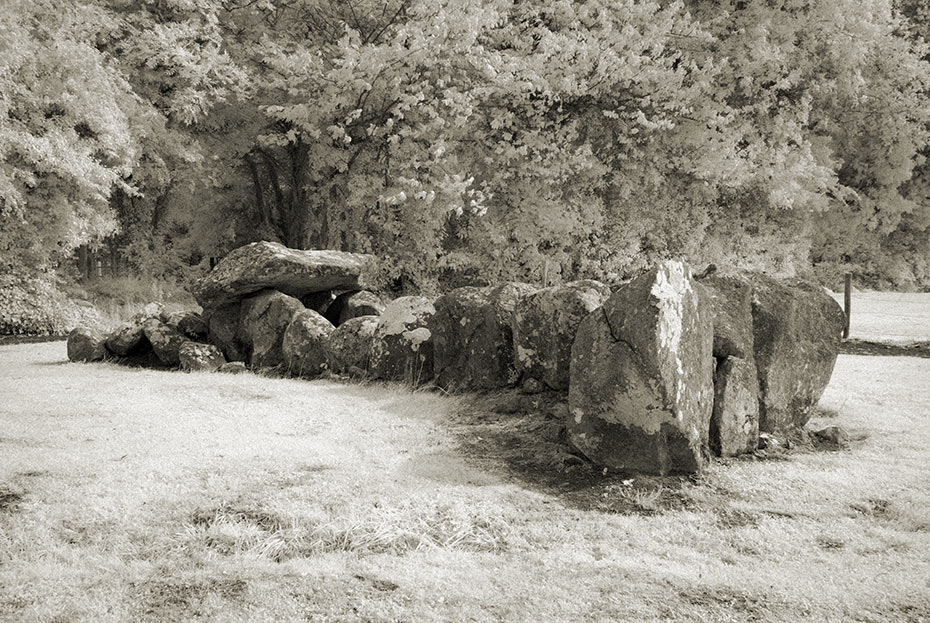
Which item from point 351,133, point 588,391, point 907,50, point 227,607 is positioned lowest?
point 227,607

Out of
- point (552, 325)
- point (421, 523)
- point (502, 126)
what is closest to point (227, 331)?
point (552, 325)

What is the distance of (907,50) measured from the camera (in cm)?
1886

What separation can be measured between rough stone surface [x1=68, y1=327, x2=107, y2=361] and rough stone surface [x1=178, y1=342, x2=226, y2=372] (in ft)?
5.06

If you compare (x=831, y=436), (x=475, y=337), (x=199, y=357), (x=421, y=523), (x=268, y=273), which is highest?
(x=268, y=273)

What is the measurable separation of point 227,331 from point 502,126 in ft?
28.1

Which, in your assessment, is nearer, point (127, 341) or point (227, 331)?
point (127, 341)

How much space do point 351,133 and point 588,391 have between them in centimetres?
1352

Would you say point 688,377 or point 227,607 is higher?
point 688,377

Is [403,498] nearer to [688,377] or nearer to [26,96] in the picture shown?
[688,377]

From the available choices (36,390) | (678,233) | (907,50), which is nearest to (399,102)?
(678,233)

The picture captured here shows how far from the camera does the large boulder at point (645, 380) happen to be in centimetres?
664

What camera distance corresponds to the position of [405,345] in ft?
35.6

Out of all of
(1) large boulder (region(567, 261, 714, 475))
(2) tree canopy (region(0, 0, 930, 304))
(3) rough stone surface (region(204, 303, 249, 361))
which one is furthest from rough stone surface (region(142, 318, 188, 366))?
(1) large boulder (region(567, 261, 714, 475))

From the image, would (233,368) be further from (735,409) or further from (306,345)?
(735,409)
